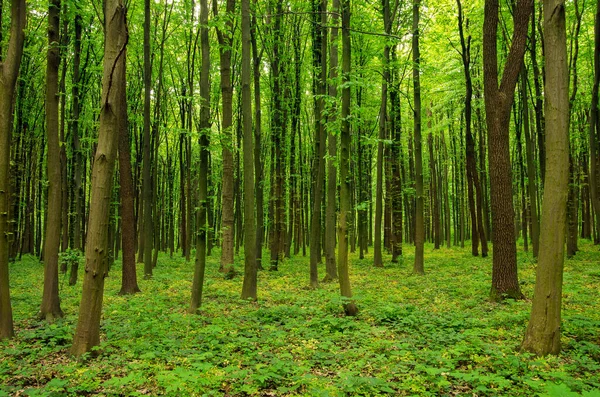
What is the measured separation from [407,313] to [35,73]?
68.8 feet

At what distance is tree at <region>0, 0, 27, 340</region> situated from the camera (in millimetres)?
6566

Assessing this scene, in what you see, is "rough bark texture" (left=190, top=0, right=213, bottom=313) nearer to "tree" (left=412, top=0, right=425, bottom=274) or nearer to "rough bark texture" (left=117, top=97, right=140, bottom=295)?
"rough bark texture" (left=117, top=97, right=140, bottom=295)

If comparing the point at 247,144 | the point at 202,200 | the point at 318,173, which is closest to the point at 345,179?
the point at 247,144

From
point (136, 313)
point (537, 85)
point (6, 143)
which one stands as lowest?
point (136, 313)

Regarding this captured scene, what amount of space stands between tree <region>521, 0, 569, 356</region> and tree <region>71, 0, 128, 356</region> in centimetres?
641

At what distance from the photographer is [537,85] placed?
52.1 ft

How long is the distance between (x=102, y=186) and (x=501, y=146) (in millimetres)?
9058

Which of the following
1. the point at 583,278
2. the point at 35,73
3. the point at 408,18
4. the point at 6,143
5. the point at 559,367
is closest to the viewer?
the point at 559,367

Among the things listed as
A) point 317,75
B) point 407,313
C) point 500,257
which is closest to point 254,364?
point 407,313

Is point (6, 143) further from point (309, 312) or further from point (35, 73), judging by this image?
Result: point (35, 73)

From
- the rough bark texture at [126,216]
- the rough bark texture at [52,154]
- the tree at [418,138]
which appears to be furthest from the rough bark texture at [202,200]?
the tree at [418,138]

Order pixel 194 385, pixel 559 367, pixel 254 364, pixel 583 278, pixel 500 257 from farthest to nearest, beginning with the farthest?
pixel 583 278
pixel 500 257
pixel 254 364
pixel 559 367
pixel 194 385

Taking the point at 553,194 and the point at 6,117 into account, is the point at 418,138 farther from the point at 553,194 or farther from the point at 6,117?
the point at 6,117

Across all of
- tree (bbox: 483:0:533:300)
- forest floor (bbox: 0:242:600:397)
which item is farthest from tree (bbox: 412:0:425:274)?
tree (bbox: 483:0:533:300)
